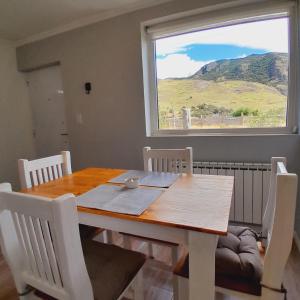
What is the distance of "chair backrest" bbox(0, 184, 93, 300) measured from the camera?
71 cm

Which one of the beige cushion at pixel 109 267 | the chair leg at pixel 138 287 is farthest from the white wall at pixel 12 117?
the chair leg at pixel 138 287

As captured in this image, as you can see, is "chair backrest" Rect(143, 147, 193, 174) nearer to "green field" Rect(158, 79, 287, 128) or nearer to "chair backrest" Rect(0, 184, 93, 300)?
"green field" Rect(158, 79, 287, 128)

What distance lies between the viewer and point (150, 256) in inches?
71.4

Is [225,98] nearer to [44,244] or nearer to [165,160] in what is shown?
[165,160]

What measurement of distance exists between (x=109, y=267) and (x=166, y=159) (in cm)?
94

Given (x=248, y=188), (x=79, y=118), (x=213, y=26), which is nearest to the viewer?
(x=248, y=188)

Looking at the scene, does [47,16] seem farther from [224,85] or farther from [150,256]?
[150,256]

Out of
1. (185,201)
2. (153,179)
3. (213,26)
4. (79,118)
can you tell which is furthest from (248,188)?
(79,118)

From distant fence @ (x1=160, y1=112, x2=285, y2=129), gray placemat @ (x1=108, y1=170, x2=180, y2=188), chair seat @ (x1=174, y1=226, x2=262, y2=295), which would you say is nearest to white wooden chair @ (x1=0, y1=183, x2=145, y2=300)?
chair seat @ (x1=174, y1=226, x2=262, y2=295)

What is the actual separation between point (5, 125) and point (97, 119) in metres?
1.52

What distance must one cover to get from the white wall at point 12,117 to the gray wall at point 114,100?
41 centimetres

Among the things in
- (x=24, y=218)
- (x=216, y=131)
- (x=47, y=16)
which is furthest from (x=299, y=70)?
(x=47, y=16)

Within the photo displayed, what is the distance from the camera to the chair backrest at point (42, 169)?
5.06 feet

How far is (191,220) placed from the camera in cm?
88
